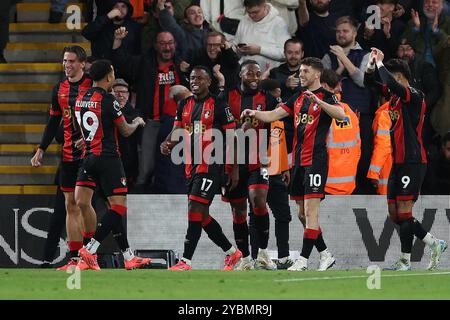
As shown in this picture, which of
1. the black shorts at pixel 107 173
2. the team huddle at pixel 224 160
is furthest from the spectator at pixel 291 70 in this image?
the black shorts at pixel 107 173

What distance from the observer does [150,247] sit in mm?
15828

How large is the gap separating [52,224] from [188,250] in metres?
2.06

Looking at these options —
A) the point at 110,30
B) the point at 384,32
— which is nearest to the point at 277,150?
the point at 384,32

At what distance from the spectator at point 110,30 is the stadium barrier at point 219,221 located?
6.44 ft

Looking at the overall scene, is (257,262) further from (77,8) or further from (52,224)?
(77,8)

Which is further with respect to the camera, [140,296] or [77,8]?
[77,8]

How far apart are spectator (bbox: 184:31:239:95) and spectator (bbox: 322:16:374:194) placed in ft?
3.63

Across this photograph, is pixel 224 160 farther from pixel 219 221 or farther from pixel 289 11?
pixel 289 11

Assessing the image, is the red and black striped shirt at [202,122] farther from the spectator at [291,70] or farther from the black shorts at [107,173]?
the spectator at [291,70]

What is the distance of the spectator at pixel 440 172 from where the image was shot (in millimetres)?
15852

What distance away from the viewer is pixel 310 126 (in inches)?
552

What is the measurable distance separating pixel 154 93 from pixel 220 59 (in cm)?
89

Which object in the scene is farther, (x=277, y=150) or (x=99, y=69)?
(x=277, y=150)
